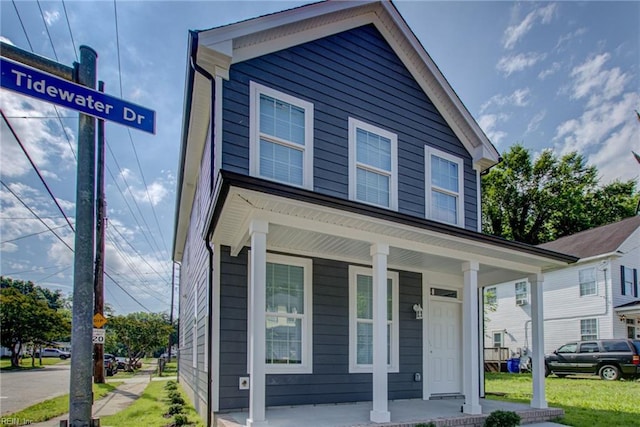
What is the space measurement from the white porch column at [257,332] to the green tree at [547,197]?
29064 millimetres

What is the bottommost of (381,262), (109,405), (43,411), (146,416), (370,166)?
(109,405)

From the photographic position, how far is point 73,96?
315cm

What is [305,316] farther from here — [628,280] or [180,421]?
[628,280]

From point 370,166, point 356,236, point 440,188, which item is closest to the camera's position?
point 356,236

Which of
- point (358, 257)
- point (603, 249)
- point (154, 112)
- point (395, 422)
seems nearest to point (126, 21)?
point (154, 112)

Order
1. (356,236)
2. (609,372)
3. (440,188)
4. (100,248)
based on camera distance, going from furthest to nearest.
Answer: (609,372) < (100,248) < (440,188) < (356,236)

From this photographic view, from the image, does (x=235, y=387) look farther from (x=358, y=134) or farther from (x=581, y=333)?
(x=581, y=333)

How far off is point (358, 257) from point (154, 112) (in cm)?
483

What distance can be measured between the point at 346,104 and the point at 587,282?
1734cm

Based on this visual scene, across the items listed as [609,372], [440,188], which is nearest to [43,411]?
[440,188]

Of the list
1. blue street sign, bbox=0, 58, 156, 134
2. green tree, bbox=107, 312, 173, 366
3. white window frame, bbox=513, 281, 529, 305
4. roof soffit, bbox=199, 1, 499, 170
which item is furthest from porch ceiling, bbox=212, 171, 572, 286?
green tree, bbox=107, 312, 173, 366

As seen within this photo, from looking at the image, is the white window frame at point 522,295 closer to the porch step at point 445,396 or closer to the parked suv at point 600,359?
Answer: the parked suv at point 600,359

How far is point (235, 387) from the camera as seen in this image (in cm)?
610

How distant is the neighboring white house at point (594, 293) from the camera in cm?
1825
